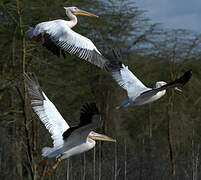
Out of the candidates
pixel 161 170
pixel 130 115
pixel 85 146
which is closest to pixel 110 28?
pixel 130 115

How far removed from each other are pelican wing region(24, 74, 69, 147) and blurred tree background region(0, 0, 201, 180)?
2.67 m

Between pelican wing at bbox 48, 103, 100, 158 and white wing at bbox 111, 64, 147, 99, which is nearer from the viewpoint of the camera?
pelican wing at bbox 48, 103, 100, 158

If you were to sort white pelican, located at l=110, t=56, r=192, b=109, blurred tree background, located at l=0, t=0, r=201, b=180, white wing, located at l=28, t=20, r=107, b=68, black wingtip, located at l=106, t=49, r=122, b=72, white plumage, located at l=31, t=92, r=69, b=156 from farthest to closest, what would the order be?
blurred tree background, located at l=0, t=0, r=201, b=180, black wingtip, located at l=106, t=49, r=122, b=72, white pelican, located at l=110, t=56, r=192, b=109, white wing, located at l=28, t=20, r=107, b=68, white plumage, located at l=31, t=92, r=69, b=156

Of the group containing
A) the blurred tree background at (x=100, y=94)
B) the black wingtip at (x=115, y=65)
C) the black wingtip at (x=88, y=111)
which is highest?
the black wingtip at (x=88, y=111)

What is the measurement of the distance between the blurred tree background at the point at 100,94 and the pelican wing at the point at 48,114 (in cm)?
267

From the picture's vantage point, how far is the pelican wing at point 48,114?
783cm

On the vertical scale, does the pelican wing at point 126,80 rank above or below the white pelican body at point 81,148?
above

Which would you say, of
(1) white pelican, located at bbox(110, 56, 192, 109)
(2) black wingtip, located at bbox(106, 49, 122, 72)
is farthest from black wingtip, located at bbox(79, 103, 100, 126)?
(2) black wingtip, located at bbox(106, 49, 122, 72)

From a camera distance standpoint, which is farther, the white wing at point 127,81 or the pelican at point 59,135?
the white wing at point 127,81

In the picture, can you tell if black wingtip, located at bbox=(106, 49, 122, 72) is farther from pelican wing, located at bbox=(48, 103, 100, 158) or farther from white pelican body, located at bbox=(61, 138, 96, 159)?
pelican wing, located at bbox=(48, 103, 100, 158)

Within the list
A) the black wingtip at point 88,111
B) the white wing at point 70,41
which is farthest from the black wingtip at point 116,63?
the black wingtip at point 88,111

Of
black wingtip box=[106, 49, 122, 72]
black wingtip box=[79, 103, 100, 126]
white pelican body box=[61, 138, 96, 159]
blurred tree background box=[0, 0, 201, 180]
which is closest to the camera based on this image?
black wingtip box=[79, 103, 100, 126]

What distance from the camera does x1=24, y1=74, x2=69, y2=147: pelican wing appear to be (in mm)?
7832

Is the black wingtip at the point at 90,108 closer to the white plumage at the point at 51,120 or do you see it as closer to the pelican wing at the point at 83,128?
the pelican wing at the point at 83,128
